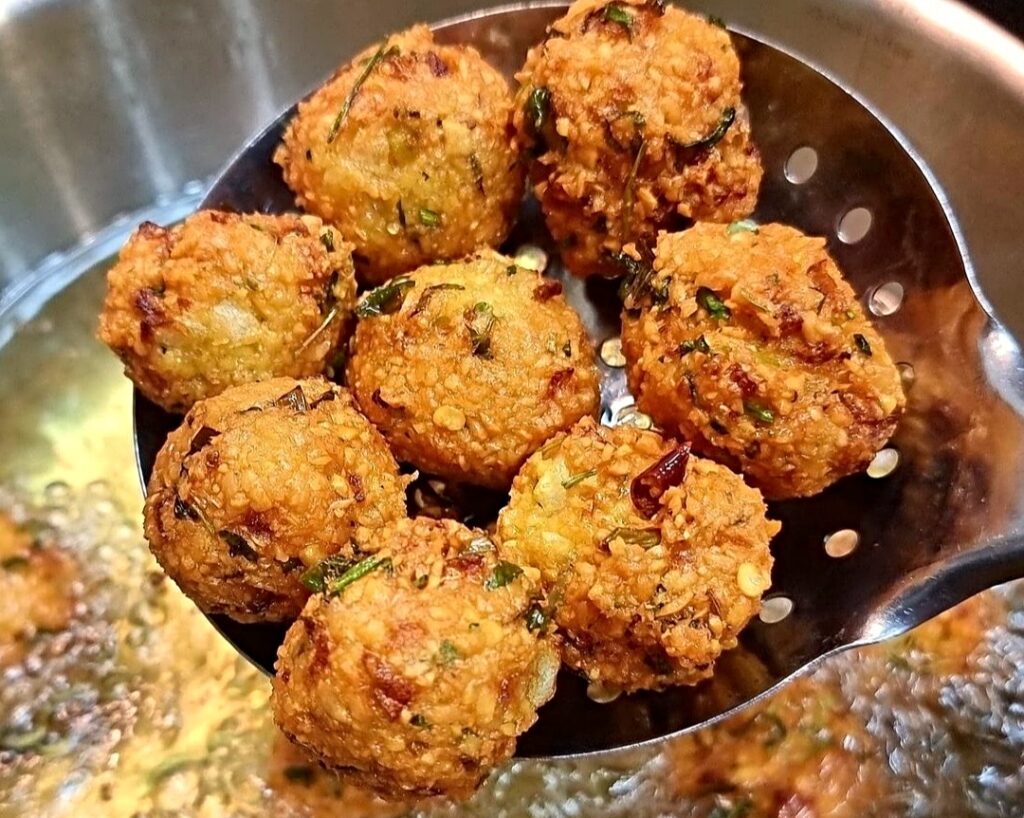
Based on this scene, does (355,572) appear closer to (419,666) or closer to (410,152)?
(419,666)

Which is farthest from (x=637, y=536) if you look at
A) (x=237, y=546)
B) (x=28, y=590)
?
(x=28, y=590)

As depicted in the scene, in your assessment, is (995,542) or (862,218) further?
(862,218)

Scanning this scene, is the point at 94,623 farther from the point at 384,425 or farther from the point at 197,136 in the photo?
the point at 197,136

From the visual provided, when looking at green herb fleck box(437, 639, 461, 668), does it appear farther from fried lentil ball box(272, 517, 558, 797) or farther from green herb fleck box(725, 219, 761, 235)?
green herb fleck box(725, 219, 761, 235)

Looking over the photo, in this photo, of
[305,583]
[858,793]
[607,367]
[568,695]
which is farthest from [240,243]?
[858,793]

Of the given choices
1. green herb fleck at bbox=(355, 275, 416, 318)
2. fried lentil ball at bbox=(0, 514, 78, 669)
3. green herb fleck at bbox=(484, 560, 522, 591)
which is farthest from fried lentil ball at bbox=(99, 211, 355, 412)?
fried lentil ball at bbox=(0, 514, 78, 669)
